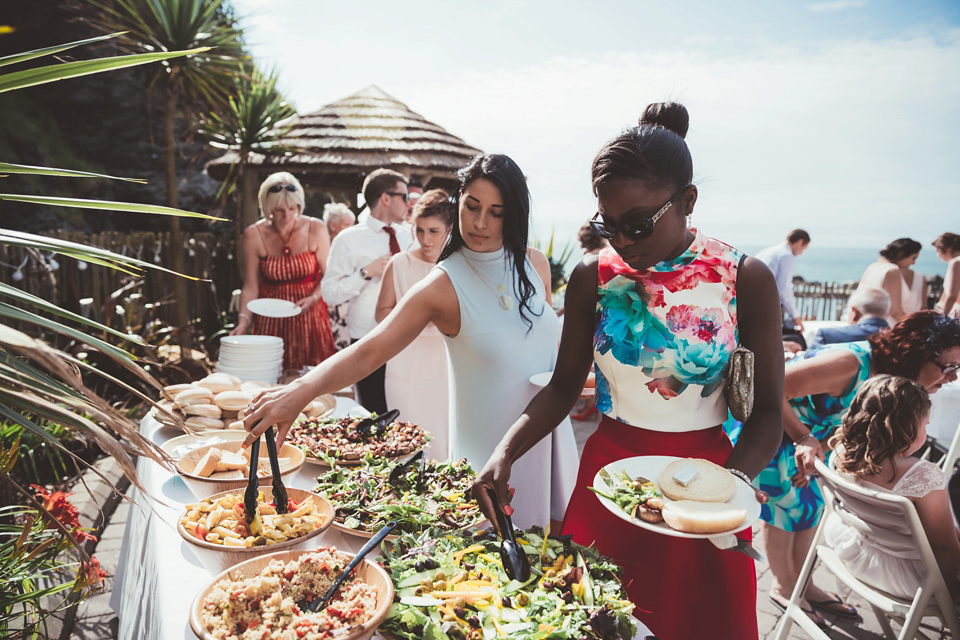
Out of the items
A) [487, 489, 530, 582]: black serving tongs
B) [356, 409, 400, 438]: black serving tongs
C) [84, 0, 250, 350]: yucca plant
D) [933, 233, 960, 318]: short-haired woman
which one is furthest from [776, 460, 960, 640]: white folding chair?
[84, 0, 250, 350]: yucca plant

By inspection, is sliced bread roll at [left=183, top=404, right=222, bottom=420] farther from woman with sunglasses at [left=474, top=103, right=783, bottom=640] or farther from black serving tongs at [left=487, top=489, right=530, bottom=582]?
black serving tongs at [left=487, top=489, right=530, bottom=582]

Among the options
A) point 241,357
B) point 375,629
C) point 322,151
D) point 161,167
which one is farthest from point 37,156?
point 375,629

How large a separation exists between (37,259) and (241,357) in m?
4.58

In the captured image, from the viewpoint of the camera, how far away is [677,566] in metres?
1.55

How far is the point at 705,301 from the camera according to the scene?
1531 millimetres

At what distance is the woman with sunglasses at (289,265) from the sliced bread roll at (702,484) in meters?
3.56

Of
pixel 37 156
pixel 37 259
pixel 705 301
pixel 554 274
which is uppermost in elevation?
pixel 37 156

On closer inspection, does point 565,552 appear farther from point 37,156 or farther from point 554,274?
point 37,156

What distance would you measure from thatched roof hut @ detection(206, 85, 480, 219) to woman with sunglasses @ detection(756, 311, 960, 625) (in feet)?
22.2

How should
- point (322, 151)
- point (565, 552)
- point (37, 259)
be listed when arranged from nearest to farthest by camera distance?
point (565, 552)
point (37, 259)
point (322, 151)

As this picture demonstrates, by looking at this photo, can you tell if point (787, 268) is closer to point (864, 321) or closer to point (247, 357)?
point (864, 321)

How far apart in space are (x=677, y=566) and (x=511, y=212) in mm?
1381

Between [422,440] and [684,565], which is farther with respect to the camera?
[422,440]

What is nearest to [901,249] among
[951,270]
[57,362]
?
[951,270]
